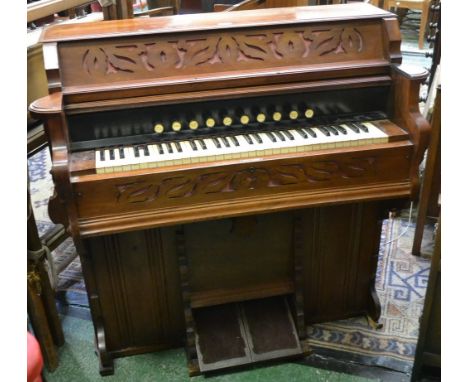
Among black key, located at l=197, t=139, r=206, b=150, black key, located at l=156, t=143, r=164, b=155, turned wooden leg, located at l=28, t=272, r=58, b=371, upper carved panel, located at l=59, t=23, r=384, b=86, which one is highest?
upper carved panel, located at l=59, t=23, r=384, b=86

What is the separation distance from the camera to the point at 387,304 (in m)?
2.28

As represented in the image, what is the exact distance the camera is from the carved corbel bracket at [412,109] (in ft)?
5.24

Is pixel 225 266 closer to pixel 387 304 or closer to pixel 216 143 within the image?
pixel 216 143

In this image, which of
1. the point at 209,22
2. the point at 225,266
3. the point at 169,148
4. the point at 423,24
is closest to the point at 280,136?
the point at 169,148

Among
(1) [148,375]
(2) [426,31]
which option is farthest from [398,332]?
(2) [426,31]

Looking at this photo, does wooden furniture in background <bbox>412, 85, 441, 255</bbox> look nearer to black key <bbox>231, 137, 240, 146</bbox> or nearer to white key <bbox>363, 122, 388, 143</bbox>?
white key <bbox>363, 122, 388, 143</bbox>

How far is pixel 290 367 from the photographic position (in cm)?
199

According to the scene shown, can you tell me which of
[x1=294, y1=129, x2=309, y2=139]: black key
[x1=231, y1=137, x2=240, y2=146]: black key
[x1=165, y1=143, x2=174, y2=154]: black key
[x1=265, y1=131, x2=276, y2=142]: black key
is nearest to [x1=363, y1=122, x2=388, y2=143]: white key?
[x1=294, y1=129, x2=309, y2=139]: black key

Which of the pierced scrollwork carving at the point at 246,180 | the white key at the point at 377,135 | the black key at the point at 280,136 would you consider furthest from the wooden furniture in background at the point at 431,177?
the black key at the point at 280,136

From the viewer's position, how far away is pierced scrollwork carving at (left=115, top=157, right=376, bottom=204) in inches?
60.1

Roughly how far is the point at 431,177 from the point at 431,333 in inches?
34.6

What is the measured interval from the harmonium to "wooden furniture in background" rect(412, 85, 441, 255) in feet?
1.86

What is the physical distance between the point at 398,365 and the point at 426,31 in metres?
5.46

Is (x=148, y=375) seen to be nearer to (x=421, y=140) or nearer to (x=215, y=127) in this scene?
(x=215, y=127)
